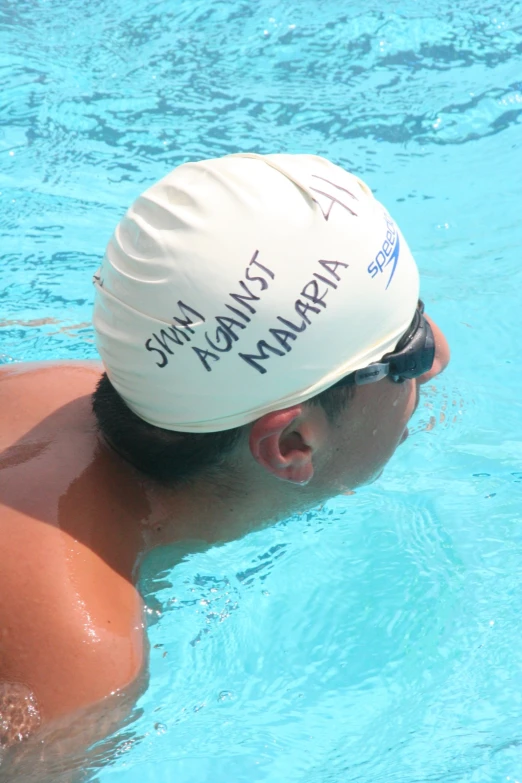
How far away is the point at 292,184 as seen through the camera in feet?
7.57

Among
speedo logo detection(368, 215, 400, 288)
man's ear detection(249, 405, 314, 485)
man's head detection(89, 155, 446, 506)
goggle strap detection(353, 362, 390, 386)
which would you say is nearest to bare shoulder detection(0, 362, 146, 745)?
man's head detection(89, 155, 446, 506)

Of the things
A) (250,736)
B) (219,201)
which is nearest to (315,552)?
(250,736)

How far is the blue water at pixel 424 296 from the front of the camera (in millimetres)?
2973

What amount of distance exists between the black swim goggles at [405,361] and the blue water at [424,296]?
0.78 metres

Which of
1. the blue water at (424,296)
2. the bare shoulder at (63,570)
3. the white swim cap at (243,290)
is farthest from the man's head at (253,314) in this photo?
the blue water at (424,296)

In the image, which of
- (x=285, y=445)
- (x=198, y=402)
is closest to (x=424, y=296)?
(x=285, y=445)

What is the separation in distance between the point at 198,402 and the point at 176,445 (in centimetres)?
19

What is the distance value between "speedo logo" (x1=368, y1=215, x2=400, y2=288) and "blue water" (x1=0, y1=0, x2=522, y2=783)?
3.28ft

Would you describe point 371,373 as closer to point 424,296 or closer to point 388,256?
point 388,256

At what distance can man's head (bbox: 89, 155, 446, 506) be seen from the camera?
2.21 metres

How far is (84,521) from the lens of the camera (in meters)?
2.37

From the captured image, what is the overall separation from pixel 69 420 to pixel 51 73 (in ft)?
15.8

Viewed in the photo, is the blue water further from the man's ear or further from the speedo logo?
the speedo logo

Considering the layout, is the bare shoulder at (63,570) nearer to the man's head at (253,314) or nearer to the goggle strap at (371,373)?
the man's head at (253,314)
